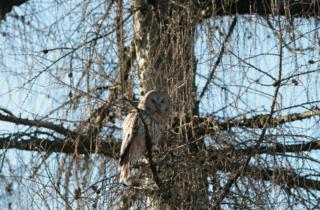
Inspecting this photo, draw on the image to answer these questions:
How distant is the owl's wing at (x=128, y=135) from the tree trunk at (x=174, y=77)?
0.17m

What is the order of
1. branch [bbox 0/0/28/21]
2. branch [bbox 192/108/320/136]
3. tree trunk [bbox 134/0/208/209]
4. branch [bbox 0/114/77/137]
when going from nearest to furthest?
tree trunk [bbox 134/0/208/209] → branch [bbox 192/108/320/136] → branch [bbox 0/114/77/137] → branch [bbox 0/0/28/21]

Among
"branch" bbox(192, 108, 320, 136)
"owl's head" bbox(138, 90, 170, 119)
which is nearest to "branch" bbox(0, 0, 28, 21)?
"owl's head" bbox(138, 90, 170, 119)

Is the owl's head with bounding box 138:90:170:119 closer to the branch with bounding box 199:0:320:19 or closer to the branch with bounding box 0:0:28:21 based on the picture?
the branch with bounding box 199:0:320:19

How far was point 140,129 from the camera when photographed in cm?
515

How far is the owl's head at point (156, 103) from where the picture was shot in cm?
463

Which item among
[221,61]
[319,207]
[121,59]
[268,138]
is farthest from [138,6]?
[319,207]

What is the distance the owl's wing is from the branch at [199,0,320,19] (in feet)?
2.27

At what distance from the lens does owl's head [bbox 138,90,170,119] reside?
15.2 ft

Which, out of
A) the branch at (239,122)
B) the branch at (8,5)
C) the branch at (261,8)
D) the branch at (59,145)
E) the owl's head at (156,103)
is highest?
the branch at (8,5)

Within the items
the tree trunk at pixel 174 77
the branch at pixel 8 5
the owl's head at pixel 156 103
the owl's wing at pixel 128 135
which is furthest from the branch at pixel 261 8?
the branch at pixel 8 5

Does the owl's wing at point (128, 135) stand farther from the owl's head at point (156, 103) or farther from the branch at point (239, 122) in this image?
the branch at point (239, 122)

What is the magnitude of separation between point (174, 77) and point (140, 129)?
36.9 inches

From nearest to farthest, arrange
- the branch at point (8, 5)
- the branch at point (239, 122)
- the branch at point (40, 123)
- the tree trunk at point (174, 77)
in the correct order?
1. the tree trunk at point (174, 77)
2. the branch at point (239, 122)
3. the branch at point (40, 123)
4. the branch at point (8, 5)

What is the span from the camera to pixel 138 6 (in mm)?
4992
